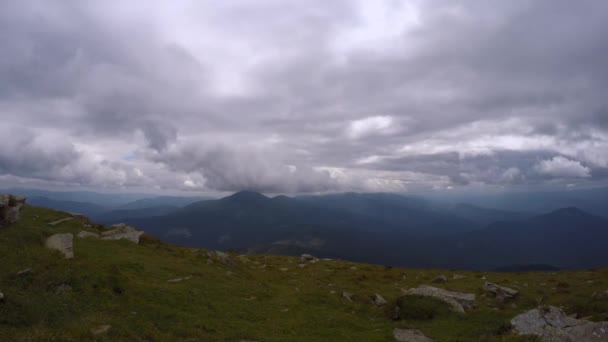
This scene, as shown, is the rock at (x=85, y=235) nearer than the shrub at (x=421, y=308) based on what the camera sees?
No

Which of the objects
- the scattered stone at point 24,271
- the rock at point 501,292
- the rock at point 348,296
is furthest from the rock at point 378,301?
the scattered stone at point 24,271

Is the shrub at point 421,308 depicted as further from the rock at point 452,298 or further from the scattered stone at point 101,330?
the scattered stone at point 101,330

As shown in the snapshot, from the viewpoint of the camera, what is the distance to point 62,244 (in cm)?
2330

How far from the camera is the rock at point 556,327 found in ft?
49.2

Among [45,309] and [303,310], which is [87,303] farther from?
[303,310]

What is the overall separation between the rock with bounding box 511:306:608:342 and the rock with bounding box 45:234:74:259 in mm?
29237

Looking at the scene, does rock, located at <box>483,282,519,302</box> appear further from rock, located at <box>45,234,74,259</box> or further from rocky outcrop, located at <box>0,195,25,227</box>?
rocky outcrop, located at <box>0,195,25,227</box>

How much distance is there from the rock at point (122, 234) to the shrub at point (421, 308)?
33314 mm

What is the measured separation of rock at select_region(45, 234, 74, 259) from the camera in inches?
875

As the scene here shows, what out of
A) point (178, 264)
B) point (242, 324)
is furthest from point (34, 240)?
point (242, 324)

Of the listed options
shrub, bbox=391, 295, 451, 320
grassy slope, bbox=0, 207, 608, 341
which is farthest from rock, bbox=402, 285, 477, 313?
grassy slope, bbox=0, 207, 608, 341

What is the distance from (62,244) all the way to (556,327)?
3319 cm

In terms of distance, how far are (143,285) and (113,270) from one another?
2.28 meters

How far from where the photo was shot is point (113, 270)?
68.7 feet
